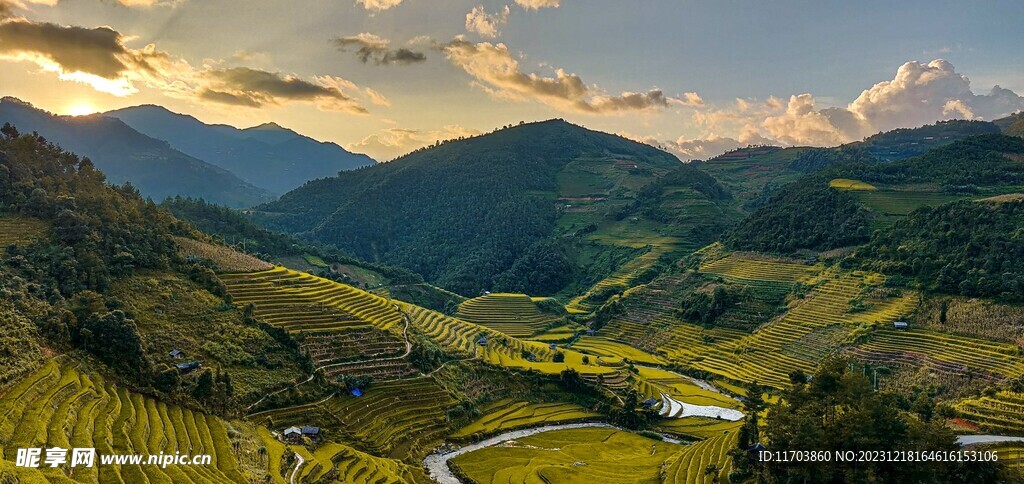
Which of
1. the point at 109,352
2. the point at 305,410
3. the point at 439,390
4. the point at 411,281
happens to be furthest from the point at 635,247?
the point at 109,352

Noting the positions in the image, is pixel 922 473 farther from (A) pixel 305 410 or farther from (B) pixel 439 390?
(A) pixel 305 410

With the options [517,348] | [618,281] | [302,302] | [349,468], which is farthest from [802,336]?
[302,302]

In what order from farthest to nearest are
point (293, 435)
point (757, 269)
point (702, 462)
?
point (757, 269) → point (293, 435) → point (702, 462)

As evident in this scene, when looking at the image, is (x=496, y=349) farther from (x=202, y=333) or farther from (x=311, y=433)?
(x=202, y=333)

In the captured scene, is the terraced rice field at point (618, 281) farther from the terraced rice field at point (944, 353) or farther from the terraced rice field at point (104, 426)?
the terraced rice field at point (104, 426)

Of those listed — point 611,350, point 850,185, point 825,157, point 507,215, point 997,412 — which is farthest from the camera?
point 825,157

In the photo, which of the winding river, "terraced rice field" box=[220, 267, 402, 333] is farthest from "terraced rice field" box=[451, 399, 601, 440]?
"terraced rice field" box=[220, 267, 402, 333]

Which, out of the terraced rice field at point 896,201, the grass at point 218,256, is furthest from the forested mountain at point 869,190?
the grass at point 218,256
